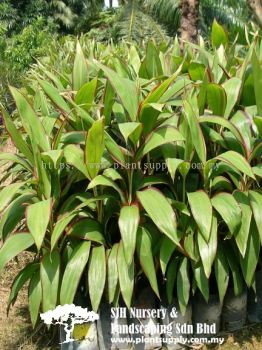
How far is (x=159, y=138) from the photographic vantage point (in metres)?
2.16

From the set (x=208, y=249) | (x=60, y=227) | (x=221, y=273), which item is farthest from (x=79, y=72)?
(x=221, y=273)

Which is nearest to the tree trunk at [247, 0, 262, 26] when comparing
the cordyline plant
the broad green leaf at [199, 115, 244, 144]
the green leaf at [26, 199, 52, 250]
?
the cordyline plant

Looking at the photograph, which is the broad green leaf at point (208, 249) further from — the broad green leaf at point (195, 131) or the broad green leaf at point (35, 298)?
the broad green leaf at point (35, 298)

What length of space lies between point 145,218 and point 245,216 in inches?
18.1

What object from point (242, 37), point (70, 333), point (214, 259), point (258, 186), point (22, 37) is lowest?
point (70, 333)

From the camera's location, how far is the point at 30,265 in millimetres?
2367

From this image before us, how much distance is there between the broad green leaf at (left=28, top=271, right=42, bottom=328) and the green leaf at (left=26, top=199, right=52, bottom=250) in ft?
1.17

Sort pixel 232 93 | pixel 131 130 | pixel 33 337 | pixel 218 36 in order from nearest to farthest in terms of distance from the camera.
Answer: pixel 131 130 → pixel 232 93 → pixel 33 337 → pixel 218 36

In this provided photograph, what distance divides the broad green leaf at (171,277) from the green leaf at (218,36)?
59.7 inches

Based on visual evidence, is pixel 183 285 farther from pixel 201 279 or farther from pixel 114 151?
pixel 114 151

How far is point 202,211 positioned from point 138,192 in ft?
0.96

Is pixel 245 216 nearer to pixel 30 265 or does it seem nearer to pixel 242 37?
pixel 30 265

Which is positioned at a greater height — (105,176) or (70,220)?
(105,176)

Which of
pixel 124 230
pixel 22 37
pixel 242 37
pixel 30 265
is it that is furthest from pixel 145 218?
pixel 22 37
